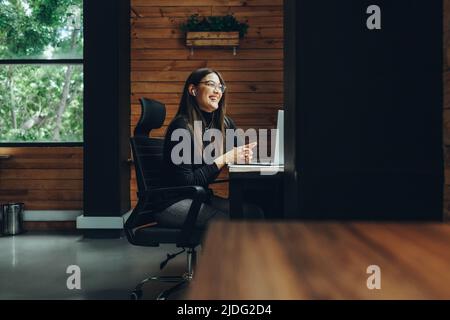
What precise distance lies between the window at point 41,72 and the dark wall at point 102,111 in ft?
1.51

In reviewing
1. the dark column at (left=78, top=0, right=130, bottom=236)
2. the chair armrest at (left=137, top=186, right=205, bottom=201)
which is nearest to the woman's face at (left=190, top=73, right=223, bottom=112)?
the chair armrest at (left=137, top=186, right=205, bottom=201)

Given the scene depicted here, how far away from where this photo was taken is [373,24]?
5.08ft

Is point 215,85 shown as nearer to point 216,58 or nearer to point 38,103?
point 216,58

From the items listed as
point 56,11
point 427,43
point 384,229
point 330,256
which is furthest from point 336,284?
point 56,11

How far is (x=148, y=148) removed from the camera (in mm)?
2791

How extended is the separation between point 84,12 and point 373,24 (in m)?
4.02

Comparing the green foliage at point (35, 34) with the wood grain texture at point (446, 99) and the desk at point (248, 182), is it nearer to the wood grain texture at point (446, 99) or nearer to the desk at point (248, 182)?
the desk at point (248, 182)

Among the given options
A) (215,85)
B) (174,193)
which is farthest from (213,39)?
(174,193)

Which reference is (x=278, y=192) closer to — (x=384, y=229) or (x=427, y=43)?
(x=427, y=43)

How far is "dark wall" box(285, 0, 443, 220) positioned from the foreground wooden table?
430 millimetres

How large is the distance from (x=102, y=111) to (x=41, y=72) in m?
1.02

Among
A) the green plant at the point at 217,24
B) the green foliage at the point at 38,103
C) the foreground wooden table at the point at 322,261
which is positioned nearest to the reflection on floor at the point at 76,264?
the green foliage at the point at 38,103

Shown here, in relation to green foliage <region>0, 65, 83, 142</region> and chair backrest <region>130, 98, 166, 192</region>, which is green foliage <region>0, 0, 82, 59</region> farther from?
chair backrest <region>130, 98, 166, 192</region>
